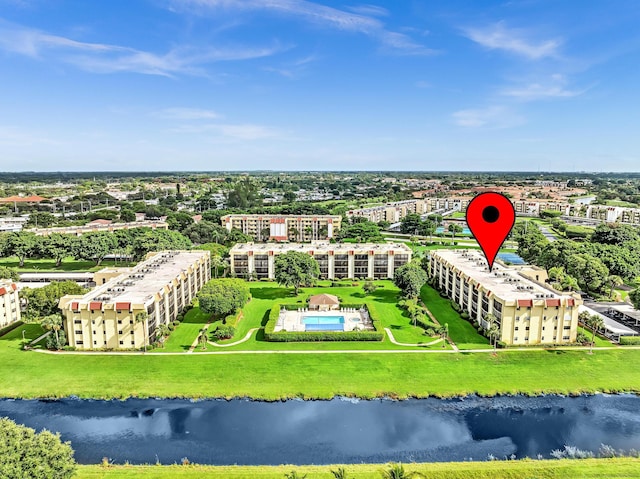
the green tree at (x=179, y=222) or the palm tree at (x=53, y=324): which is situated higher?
the green tree at (x=179, y=222)

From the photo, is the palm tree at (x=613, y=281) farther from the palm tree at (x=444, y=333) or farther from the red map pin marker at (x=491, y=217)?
the red map pin marker at (x=491, y=217)

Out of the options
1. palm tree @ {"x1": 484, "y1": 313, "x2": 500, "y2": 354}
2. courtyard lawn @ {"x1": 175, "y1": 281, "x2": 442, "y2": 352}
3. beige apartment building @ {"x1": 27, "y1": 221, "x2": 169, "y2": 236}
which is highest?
beige apartment building @ {"x1": 27, "y1": 221, "x2": 169, "y2": 236}

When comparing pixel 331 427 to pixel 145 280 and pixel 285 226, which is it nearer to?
pixel 145 280

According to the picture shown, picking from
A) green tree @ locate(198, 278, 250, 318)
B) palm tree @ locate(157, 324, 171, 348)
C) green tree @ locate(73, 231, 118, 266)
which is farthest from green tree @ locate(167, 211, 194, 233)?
palm tree @ locate(157, 324, 171, 348)

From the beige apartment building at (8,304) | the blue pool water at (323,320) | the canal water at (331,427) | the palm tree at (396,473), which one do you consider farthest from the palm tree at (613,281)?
the beige apartment building at (8,304)

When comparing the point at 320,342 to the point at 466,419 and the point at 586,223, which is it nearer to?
the point at 466,419

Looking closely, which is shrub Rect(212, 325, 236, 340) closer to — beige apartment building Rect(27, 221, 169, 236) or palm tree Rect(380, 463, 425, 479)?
palm tree Rect(380, 463, 425, 479)
